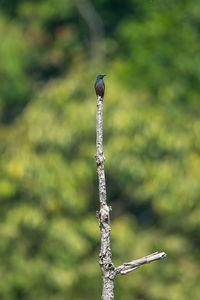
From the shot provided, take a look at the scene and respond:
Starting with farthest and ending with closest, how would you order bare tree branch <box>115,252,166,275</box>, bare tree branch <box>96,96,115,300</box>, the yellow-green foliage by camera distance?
the yellow-green foliage → bare tree branch <box>115,252,166,275</box> → bare tree branch <box>96,96,115,300</box>

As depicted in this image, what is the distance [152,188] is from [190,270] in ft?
5.48

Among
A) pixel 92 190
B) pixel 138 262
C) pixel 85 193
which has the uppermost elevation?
pixel 92 190

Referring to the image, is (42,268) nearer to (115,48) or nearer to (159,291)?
(159,291)

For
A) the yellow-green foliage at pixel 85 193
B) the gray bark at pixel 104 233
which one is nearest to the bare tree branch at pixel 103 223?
the gray bark at pixel 104 233

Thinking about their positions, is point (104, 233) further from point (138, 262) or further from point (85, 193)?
point (85, 193)

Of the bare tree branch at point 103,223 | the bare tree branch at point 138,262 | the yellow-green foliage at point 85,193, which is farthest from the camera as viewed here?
the yellow-green foliage at point 85,193

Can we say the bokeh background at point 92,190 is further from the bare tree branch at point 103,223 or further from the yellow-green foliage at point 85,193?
the bare tree branch at point 103,223

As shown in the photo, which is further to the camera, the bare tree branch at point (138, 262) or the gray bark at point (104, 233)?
the bare tree branch at point (138, 262)

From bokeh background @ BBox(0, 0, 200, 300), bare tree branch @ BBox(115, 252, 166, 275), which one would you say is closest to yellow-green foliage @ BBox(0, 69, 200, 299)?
bokeh background @ BBox(0, 0, 200, 300)

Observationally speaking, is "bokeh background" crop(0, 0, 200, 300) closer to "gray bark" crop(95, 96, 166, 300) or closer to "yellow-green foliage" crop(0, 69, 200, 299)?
"yellow-green foliage" crop(0, 69, 200, 299)

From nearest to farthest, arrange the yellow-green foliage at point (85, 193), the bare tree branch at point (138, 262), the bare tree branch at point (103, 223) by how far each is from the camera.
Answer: the bare tree branch at point (103, 223) < the bare tree branch at point (138, 262) < the yellow-green foliage at point (85, 193)

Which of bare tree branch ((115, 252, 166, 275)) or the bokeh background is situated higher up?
the bokeh background

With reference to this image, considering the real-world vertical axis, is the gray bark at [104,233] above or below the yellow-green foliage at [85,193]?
below

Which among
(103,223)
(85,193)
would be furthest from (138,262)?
(85,193)
